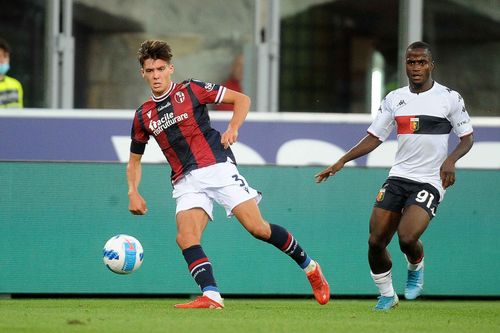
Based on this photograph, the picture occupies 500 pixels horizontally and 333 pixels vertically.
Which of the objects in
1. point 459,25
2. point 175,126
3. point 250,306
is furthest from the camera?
point 459,25

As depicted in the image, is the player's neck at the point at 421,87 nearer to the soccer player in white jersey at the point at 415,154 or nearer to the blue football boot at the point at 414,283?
the soccer player in white jersey at the point at 415,154

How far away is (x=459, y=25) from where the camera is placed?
47.0ft

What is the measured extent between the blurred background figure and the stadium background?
0.62 metres

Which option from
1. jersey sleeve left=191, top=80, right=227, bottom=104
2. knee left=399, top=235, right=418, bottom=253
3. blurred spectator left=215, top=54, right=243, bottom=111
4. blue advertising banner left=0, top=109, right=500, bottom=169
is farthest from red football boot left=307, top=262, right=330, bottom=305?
blurred spectator left=215, top=54, right=243, bottom=111

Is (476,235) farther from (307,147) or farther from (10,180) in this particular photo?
(10,180)

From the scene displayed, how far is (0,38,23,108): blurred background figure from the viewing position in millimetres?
12781

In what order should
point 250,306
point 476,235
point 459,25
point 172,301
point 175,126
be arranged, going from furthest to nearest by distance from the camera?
point 459,25 → point 476,235 → point 172,301 → point 250,306 → point 175,126

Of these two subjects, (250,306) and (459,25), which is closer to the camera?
(250,306)

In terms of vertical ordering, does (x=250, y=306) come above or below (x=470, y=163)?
below

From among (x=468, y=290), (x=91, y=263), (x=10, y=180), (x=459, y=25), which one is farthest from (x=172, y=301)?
(x=459, y=25)

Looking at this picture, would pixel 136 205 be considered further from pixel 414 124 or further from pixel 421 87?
pixel 421 87

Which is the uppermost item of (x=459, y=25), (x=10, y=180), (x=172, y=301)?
(x=459, y=25)

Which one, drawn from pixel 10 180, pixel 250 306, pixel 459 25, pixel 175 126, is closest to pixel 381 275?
pixel 250 306

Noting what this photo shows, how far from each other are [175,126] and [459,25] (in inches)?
249
